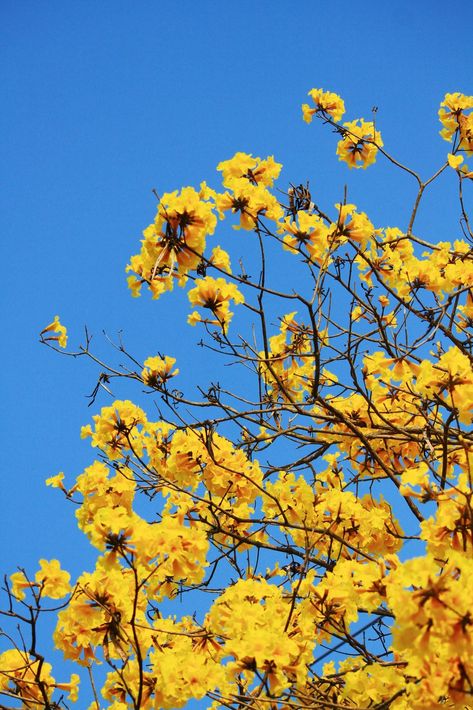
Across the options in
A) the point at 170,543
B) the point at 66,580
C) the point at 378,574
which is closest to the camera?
the point at 170,543

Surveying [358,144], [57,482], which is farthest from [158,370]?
[358,144]

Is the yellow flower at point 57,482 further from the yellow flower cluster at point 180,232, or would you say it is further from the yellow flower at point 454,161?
the yellow flower at point 454,161

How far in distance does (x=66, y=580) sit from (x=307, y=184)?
2327 mm

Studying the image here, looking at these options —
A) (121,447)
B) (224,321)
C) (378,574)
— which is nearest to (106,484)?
(121,447)

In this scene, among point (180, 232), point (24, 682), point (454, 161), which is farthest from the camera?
point (454, 161)

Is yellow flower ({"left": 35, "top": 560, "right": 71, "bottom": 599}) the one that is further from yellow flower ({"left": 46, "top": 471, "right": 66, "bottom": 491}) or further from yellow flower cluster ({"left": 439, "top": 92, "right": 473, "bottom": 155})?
yellow flower cluster ({"left": 439, "top": 92, "right": 473, "bottom": 155})

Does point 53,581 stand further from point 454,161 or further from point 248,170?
point 454,161

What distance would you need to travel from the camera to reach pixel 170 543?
265 centimetres

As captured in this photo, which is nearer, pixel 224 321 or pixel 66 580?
pixel 66 580

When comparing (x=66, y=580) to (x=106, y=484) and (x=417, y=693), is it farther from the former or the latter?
(x=417, y=693)

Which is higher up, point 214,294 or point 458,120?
point 458,120

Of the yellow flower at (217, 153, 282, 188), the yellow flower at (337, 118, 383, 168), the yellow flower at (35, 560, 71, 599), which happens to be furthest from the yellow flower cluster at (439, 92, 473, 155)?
the yellow flower at (35, 560, 71, 599)

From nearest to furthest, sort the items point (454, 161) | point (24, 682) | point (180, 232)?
point (180, 232)
point (24, 682)
point (454, 161)

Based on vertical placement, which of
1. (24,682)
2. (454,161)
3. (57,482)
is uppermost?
(454,161)
